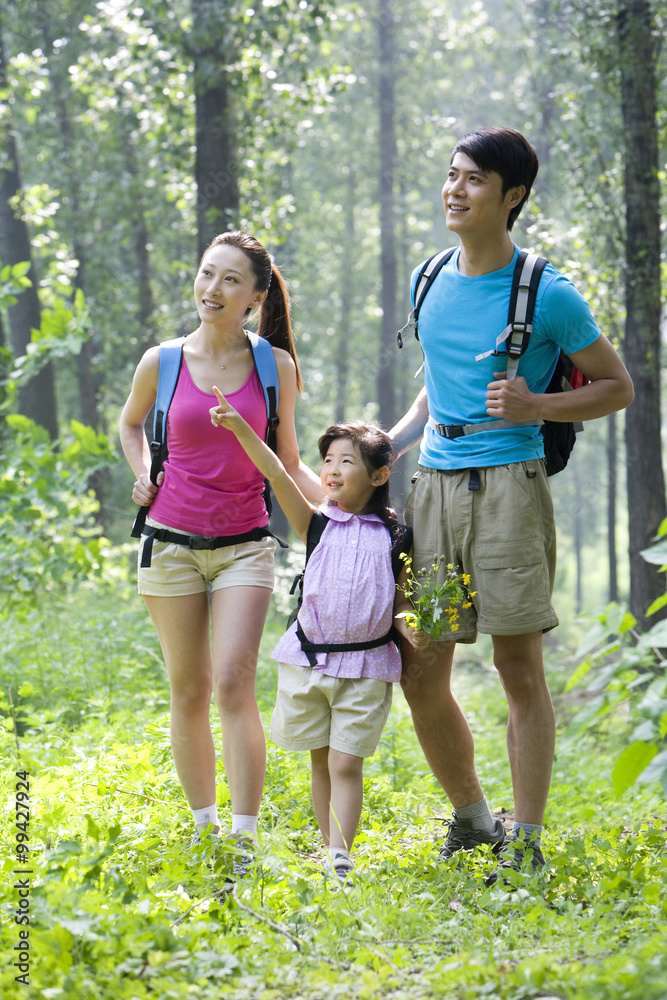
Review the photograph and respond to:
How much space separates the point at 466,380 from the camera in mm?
3404

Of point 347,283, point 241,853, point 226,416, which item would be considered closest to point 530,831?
point 241,853

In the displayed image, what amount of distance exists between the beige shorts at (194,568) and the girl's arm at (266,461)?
8.9 inches

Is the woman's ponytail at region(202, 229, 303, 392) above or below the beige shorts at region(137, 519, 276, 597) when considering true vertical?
above

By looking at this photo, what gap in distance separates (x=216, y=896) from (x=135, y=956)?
2.08 feet

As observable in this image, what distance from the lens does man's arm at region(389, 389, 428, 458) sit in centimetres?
380

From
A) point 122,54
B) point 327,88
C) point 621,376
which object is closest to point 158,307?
point 122,54

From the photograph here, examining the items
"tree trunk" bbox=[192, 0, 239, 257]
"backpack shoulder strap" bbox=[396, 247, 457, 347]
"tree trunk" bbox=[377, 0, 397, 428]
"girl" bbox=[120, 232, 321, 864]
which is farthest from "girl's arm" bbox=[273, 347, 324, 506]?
"tree trunk" bbox=[377, 0, 397, 428]

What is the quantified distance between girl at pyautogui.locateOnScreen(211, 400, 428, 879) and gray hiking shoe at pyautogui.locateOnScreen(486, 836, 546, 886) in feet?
1.73

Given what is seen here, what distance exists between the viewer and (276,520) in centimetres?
2016

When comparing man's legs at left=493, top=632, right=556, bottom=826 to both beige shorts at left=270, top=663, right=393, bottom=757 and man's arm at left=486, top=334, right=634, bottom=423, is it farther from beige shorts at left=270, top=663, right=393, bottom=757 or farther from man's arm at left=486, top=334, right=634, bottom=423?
man's arm at left=486, top=334, right=634, bottom=423

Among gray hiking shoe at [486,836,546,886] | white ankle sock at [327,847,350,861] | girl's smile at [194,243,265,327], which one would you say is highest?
girl's smile at [194,243,265,327]

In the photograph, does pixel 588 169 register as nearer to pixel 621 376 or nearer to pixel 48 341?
pixel 48 341

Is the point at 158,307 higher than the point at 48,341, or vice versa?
the point at 158,307

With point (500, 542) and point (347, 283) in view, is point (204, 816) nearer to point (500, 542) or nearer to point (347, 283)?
point (500, 542)
